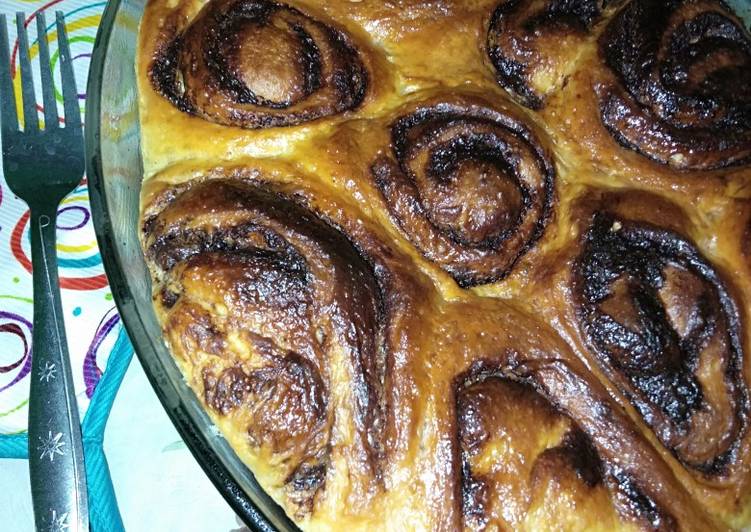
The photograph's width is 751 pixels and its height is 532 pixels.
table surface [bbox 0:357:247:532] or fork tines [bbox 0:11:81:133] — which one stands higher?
fork tines [bbox 0:11:81:133]

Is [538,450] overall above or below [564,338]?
below

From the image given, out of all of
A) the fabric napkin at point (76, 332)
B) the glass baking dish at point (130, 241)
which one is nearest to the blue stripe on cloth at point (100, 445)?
the fabric napkin at point (76, 332)

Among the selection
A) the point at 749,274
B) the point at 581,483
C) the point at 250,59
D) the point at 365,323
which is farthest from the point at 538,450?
the point at 250,59

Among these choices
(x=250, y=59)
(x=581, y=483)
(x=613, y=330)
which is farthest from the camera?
(x=250, y=59)

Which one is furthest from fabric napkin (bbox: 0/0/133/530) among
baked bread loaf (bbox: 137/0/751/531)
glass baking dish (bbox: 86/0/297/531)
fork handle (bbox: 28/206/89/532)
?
baked bread loaf (bbox: 137/0/751/531)

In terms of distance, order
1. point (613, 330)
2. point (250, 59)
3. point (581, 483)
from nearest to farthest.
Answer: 1. point (581, 483)
2. point (613, 330)
3. point (250, 59)

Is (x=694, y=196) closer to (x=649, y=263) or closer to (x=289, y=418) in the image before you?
(x=649, y=263)

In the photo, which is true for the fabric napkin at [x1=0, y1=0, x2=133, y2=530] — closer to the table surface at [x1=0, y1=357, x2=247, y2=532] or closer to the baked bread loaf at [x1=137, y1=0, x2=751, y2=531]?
the table surface at [x1=0, y1=357, x2=247, y2=532]

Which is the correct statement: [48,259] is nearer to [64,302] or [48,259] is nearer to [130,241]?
A: [64,302]
